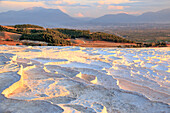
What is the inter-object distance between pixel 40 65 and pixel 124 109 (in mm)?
2848

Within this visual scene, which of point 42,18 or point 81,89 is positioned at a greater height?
point 42,18

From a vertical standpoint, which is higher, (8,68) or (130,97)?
(8,68)

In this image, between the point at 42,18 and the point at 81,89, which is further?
the point at 42,18

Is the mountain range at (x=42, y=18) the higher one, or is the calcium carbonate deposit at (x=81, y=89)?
the mountain range at (x=42, y=18)

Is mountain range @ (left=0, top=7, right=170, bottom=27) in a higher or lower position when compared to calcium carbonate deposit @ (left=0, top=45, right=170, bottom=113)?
higher

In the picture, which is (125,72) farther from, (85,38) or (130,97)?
(85,38)

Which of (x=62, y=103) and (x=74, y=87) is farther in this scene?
(x=74, y=87)

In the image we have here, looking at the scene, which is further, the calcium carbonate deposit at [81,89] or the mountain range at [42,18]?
the mountain range at [42,18]

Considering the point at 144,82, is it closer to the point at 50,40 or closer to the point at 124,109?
the point at 124,109

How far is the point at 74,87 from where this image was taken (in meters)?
3.58

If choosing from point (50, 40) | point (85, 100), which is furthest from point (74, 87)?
point (50, 40)

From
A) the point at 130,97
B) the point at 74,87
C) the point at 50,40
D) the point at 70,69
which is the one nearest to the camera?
the point at 130,97

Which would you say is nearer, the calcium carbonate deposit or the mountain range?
the calcium carbonate deposit

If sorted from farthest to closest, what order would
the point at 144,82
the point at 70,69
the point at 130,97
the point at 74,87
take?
the point at 70,69, the point at 144,82, the point at 74,87, the point at 130,97
